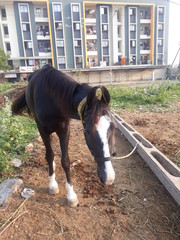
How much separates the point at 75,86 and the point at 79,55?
29.7 meters

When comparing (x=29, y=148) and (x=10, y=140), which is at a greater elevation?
(x=10, y=140)

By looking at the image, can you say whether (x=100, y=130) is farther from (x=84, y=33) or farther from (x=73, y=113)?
(x=84, y=33)

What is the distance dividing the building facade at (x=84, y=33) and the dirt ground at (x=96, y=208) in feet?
81.0

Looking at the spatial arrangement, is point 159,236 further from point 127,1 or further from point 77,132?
point 127,1

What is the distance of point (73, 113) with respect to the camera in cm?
185

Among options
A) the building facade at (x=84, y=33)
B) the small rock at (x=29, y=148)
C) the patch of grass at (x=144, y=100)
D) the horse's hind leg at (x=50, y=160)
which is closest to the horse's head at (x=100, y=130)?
the horse's hind leg at (x=50, y=160)

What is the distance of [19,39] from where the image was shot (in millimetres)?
27656

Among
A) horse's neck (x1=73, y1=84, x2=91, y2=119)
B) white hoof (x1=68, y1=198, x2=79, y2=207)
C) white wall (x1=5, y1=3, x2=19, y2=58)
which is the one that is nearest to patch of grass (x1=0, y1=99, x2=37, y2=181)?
white hoof (x1=68, y1=198, x2=79, y2=207)

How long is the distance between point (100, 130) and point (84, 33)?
3103cm

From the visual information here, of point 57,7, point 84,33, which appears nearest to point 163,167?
point 84,33

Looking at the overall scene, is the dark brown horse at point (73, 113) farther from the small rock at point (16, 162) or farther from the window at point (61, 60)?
the window at point (61, 60)

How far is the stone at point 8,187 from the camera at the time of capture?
7.59 feet

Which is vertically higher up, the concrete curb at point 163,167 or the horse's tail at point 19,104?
the horse's tail at point 19,104

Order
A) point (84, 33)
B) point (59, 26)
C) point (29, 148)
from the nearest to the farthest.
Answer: point (29, 148), point (59, 26), point (84, 33)
